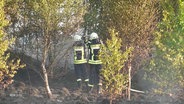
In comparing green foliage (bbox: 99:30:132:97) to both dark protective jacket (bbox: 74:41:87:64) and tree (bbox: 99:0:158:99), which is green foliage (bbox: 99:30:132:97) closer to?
tree (bbox: 99:0:158:99)

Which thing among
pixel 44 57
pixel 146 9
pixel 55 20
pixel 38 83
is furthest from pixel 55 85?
pixel 146 9

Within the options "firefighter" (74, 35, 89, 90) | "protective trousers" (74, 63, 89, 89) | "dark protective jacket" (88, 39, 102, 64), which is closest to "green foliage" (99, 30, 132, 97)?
"dark protective jacket" (88, 39, 102, 64)

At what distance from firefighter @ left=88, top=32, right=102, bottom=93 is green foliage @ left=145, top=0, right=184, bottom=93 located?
1292mm

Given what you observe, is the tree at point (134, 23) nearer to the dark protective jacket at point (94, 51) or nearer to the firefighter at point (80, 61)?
the dark protective jacket at point (94, 51)

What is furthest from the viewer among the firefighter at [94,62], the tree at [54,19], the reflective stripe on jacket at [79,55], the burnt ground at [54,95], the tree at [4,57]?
the reflective stripe on jacket at [79,55]

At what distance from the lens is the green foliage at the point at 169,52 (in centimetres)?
892

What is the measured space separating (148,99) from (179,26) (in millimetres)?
1737

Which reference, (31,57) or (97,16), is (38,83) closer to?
(31,57)

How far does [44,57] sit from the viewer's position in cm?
924

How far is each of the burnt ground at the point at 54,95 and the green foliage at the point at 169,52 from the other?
→ 38cm

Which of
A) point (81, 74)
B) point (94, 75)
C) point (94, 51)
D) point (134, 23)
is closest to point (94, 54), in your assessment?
point (94, 51)

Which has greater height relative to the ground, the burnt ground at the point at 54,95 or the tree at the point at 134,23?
the tree at the point at 134,23

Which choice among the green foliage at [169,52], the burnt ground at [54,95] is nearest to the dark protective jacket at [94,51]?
the burnt ground at [54,95]

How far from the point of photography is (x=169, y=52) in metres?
9.15
